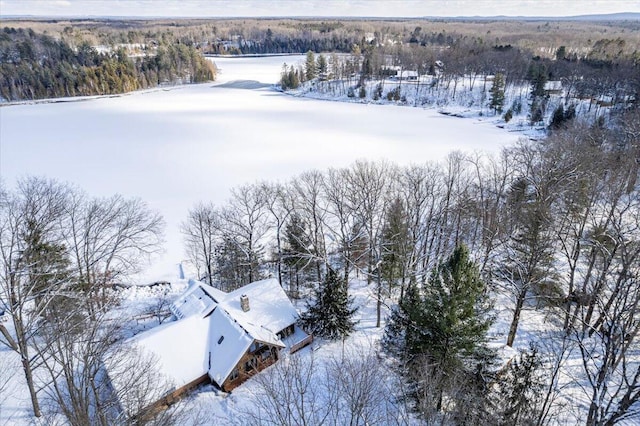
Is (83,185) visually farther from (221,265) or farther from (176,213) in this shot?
(221,265)

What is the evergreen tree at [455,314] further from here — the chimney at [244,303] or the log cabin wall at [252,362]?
the chimney at [244,303]

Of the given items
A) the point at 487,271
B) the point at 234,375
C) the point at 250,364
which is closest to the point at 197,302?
the point at 250,364

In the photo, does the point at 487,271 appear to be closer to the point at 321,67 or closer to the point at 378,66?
the point at 378,66

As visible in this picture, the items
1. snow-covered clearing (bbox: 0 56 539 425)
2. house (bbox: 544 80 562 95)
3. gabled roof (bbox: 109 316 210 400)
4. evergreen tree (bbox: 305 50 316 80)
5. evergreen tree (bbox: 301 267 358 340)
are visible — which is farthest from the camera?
evergreen tree (bbox: 305 50 316 80)

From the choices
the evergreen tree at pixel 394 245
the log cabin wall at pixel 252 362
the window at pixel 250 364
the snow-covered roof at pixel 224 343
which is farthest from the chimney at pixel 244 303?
the evergreen tree at pixel 394 245

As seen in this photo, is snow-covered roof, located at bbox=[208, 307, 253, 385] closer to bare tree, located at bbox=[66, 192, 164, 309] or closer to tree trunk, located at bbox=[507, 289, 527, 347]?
bare tree, located at bbox=[66, 192, 164, 309]

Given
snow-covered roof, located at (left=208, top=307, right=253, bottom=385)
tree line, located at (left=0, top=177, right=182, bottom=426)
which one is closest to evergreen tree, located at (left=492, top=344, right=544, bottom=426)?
snow-covered roof, located at (left=208, top=307, right=253, bottom=385)
